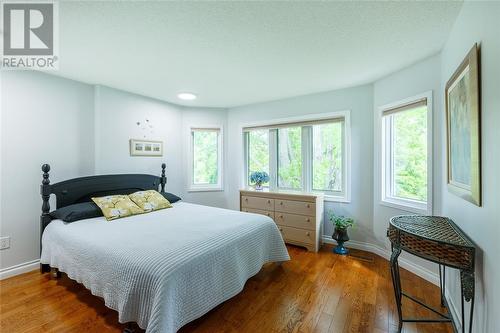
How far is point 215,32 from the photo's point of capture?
1806mm

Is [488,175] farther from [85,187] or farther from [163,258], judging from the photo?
[85,187]

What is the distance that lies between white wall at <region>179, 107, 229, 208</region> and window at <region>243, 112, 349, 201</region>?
1.69 feet

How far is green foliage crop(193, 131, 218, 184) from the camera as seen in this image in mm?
4375

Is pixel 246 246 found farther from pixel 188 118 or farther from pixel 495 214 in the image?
pixel 188 118

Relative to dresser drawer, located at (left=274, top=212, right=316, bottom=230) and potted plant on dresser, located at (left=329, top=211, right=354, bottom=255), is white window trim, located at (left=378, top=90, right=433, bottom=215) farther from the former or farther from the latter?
dresser drawer, located at (left=274, top=212, right=316, bottom=230)

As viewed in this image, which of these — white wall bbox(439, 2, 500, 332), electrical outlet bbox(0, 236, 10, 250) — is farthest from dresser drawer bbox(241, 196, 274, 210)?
electrical outlet bbox(0, 236, 10, 250)

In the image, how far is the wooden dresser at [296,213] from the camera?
3.12 m

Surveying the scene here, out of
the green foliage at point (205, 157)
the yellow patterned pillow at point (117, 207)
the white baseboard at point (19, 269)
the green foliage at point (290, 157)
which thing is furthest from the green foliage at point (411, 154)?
the white baseboard at point (19, 269)

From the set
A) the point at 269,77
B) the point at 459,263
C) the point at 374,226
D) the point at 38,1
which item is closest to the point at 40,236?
the point at 38,1

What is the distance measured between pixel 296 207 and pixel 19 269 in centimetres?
337

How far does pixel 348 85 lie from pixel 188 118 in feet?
9.16

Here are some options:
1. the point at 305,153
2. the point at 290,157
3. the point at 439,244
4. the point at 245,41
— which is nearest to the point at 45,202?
the point at 245,41

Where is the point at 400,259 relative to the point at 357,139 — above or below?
below

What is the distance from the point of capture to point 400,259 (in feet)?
8.79
